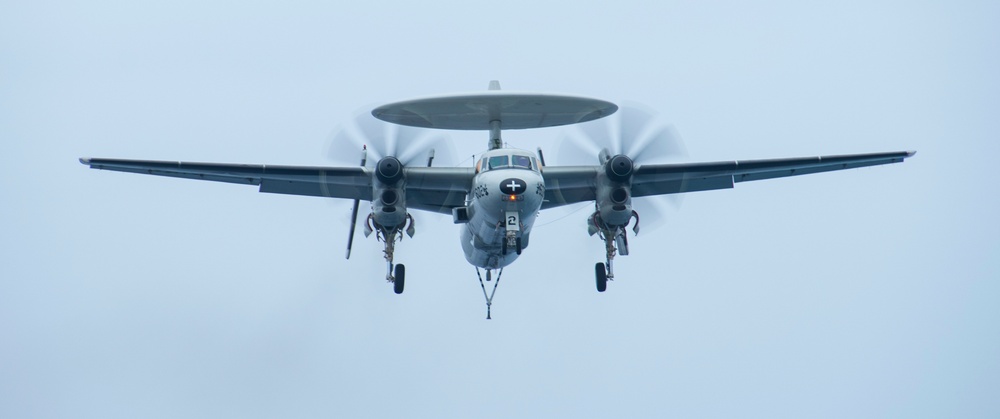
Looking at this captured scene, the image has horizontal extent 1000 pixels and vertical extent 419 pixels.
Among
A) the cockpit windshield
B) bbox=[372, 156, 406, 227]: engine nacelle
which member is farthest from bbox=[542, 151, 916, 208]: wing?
bbox=[372, 156, 406, 227]: engine nacelle

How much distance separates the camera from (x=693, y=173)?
90.9 ft

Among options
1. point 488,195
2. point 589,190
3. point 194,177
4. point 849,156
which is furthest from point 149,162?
point 849,156

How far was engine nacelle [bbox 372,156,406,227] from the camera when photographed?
1046 inches

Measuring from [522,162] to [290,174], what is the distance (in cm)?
535

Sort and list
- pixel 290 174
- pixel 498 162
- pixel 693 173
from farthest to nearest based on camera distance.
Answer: pixel 693 173
pixel 290 174
pixel 498 162

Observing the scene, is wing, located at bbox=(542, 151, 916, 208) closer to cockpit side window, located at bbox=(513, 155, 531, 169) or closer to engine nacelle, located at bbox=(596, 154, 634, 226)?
engine nacelle, located at bbox=(596, 154, 634, 226)

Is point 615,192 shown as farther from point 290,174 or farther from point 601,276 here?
point 290,174

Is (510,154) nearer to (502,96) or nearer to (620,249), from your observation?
(502,96)

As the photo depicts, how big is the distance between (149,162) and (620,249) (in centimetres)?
1056

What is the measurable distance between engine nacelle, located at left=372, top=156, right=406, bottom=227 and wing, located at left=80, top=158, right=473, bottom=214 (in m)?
0.43

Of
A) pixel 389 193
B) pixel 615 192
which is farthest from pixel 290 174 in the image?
pixel 615 192

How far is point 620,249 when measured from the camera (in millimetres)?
27656

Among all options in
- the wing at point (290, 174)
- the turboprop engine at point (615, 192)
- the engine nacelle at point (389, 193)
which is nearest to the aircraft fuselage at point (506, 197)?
the wing at point (290, 174)

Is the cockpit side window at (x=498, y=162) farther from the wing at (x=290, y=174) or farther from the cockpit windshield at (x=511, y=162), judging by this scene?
the wing at (x=290, y=174)
